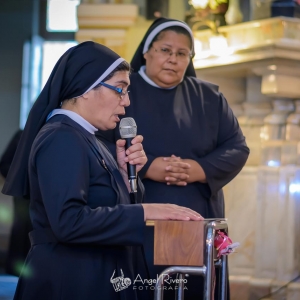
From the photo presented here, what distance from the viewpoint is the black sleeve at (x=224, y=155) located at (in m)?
3.75

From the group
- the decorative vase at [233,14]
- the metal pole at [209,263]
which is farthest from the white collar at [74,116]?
the decorative vase at [233,14]

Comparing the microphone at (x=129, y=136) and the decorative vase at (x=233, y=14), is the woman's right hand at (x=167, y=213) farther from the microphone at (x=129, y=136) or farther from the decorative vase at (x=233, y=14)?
the decorative vase at (x=233, y=14)

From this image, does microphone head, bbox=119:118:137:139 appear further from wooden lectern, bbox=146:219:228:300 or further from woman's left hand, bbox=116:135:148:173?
wooden lectern, bbox=146:219:228:300

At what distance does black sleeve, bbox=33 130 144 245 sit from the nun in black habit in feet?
A: 3.93

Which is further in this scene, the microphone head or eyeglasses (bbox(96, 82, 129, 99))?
the microphone head

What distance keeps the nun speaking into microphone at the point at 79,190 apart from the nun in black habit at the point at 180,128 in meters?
0.93

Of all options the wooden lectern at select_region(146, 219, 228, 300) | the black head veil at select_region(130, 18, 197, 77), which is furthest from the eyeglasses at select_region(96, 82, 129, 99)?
the black head veil at select_region(130, 18, 197, 77)

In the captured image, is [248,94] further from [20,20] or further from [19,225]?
[20,20]

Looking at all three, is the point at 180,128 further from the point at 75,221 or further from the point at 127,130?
the point at 75,221

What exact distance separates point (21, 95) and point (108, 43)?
180cm

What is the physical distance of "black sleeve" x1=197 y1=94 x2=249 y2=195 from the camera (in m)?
3.75

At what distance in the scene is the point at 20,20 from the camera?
25.4 ft

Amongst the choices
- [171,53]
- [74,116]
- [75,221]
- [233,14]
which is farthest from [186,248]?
[233,14]

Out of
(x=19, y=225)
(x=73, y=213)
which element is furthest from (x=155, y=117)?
(x=19, y=225)
